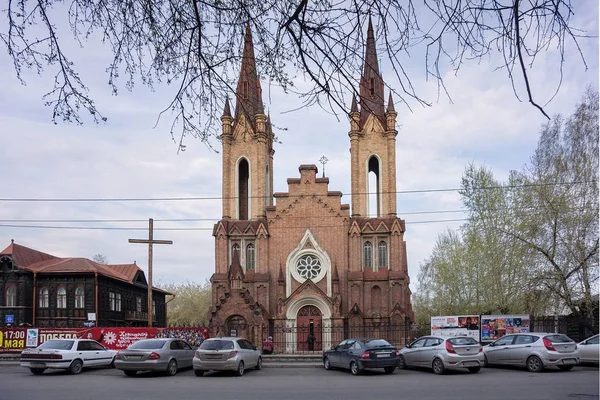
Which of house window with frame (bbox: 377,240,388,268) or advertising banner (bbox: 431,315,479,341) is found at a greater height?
house window with frame (bbox: 377,240,388,268)

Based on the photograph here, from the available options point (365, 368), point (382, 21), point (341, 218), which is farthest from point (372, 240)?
point (382, 21)

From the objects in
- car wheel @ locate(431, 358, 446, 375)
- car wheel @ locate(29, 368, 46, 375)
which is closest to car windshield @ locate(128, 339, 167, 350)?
car wheel @ locate(29, 368, 46, 375)

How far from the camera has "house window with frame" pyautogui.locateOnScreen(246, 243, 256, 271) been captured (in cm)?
4422

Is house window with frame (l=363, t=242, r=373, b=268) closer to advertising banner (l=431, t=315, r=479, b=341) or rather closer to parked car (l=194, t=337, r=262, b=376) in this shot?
advertising banner (l=431, t=315, r=479, b=341)

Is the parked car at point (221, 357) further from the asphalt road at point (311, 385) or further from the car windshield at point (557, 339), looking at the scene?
the car windshield at point (557, 339)

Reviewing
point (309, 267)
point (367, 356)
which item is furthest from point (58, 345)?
point (309, 267)

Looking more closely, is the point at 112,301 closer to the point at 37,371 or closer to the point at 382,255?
the point at 382,255

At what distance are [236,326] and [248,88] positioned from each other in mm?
33704

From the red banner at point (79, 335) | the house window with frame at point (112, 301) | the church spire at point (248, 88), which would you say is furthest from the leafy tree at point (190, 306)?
the church spire at point (248, 88)

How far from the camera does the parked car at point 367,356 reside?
19.4 metres

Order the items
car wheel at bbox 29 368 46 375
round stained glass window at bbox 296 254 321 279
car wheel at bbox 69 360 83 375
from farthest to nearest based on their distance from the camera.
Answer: round stained glass window at bbox 296 254 321 279, car wheel at bbox 69 360 83 375, car wheel at bbox 29 368 46 375

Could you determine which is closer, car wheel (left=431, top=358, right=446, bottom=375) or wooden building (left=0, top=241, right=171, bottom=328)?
car wheel (left=431, top=358, right=446, bottom=375)

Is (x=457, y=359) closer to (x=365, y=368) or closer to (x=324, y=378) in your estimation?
(x=365, y=368)

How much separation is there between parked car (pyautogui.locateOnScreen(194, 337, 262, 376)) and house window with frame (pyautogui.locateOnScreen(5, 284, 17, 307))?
32.6m
